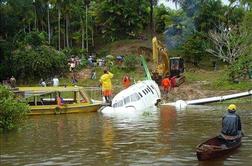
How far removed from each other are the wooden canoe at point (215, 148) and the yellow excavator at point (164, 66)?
28258 millimetres

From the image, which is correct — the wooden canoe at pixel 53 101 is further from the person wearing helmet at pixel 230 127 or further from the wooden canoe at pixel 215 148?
the wooden canoe at pixel 215 148

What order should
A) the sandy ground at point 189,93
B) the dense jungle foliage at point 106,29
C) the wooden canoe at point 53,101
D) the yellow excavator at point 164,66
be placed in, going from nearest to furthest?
the wooden canoe at point 53,101, the sandy ground at point 189,93, the yellow excavator at point 164,66, the dense jungle foliage at point 106,29

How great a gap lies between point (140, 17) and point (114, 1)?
13.0ft

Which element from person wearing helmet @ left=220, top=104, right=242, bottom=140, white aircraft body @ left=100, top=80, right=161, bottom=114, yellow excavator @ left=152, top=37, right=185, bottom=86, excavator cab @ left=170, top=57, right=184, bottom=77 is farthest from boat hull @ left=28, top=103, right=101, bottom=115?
excavator cab @ left=170, top=57, right=184, bottom=77

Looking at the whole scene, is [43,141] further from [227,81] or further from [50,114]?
[227,81]

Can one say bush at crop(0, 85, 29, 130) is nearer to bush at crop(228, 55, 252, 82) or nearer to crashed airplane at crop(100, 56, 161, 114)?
crashed airplane at crop(100, 56, 161, 114)


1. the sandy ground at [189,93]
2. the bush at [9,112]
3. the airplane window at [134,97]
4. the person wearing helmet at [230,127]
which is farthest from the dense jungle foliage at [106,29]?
the person wearing helmet at [230,127]

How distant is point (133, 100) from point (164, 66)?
631 inches

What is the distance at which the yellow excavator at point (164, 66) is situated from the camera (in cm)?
4561

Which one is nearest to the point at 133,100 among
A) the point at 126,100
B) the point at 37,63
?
the point at 126,100

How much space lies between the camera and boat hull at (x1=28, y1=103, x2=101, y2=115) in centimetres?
2900

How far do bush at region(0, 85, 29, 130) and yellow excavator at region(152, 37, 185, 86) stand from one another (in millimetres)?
24118

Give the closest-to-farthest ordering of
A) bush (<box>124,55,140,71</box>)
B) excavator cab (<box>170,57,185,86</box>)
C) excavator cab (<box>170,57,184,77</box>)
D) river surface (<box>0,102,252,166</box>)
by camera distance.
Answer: river surface (<box>0,102,252,166</box>) < excavator cab (<box>170,57,185,86</box>) < excavator cab (<box>170,57,184,77</box>) < bush (<box>124,55,140,71</box>)

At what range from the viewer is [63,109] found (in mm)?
29484
